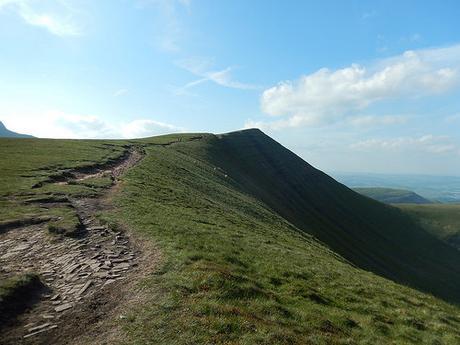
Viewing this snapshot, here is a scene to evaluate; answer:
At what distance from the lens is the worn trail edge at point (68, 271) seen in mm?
13398

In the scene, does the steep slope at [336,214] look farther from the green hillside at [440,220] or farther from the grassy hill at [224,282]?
the grassy hill at [224,282]

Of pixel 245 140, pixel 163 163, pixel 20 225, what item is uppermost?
pixel 245 140

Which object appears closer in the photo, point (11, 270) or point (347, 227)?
point (11, 270)

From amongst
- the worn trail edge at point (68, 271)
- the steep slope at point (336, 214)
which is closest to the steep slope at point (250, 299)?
the worn trail edge at point (68, 271)

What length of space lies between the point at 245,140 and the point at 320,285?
13085 cm

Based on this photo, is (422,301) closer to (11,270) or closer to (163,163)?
(11,270)

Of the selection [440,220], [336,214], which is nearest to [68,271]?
[336,214]

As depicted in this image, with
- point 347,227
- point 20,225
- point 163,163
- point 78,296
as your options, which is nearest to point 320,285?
point 78,296

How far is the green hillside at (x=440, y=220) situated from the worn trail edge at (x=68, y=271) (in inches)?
6071

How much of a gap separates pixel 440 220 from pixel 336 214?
73.4 meters

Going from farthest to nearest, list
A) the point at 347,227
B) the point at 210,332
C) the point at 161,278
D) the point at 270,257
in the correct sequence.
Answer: the point at 347,227, the point at 270,257, the point at 161,278, the point at 210,332

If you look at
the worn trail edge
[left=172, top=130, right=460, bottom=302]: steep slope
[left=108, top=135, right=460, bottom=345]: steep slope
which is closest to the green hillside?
[left=172, top=130, right=460, bottom=302]: steep slope

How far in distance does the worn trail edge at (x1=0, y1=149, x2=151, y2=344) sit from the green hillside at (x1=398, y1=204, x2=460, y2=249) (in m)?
154

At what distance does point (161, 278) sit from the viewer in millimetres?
17406
